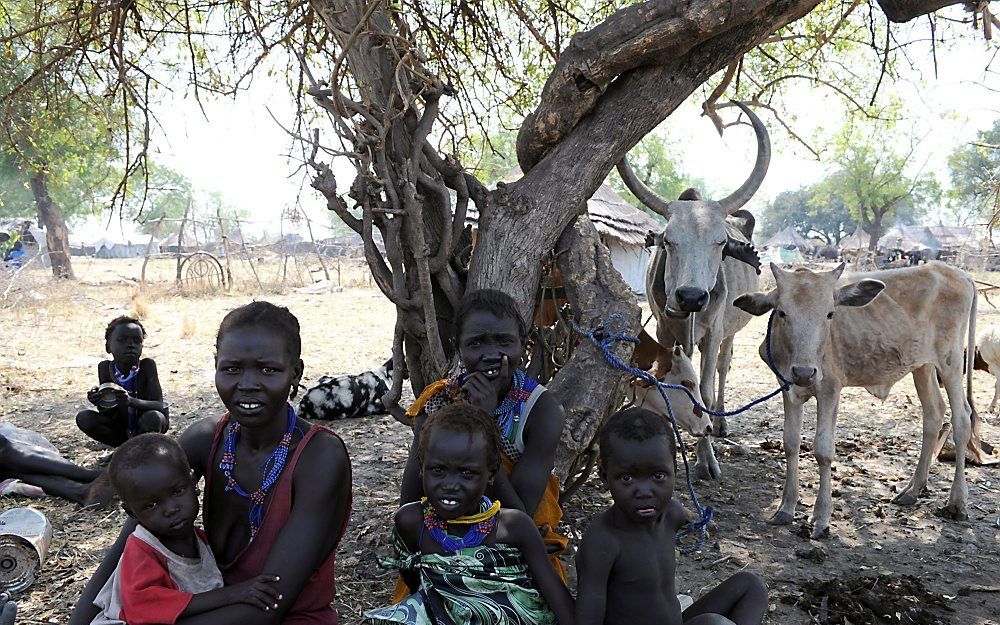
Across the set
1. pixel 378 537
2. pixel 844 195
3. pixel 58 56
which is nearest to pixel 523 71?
pixel 58 56

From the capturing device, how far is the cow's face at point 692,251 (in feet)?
14.9

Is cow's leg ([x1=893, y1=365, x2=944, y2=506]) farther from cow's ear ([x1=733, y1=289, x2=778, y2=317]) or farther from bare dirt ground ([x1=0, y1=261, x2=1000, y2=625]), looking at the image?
cow's ear ([x1=733, y1=289, x2=778, y2=317])

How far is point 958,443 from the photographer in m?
5.02

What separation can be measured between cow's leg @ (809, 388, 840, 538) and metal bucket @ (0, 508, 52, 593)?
4.46 meters

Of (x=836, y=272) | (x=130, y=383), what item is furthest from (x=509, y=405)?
(x=130, y=383)

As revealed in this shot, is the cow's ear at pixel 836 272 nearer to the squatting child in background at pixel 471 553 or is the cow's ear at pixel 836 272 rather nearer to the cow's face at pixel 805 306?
the cow's face at pixel 805 306

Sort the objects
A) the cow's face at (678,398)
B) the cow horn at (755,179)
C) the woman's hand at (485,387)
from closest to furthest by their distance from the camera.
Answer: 1. the woman's hand at (485,387)
2. the cow's face at (678,398)
3. the cow horn at (755,179)

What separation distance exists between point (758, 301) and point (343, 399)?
13.8 feet

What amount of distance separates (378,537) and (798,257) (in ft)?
139

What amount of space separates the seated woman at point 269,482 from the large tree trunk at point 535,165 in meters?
1.22

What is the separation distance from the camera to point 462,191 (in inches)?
154

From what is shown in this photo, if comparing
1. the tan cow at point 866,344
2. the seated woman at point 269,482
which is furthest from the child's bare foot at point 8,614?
the tan cow at point 866,344

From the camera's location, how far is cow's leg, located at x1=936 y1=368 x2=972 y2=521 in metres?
4.77

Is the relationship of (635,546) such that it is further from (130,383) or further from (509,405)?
(130,383)
